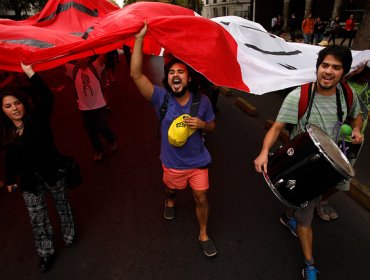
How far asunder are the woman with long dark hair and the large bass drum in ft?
6.53

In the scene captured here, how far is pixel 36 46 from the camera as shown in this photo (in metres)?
2.42

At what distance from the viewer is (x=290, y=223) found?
3057 mm

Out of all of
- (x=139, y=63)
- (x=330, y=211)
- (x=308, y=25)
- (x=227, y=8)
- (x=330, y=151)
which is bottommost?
(x=227, y=8)

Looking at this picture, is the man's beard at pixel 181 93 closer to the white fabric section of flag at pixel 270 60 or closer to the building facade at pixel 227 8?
the white fabric section of flag at pixel 270 60

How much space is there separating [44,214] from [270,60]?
303 cm

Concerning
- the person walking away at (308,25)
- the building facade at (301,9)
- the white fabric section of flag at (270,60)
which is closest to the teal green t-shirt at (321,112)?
the white fabric section of flag at (270,60)

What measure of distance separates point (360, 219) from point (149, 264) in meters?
2.48

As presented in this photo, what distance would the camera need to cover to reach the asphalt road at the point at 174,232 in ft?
8.74

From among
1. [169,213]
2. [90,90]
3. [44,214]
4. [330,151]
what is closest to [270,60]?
[330,151]

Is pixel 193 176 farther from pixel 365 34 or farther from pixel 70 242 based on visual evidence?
pixel 365 34

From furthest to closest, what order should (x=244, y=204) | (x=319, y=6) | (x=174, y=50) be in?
(x=319, y=6), (x=244, y=204), (x=174, y=50)

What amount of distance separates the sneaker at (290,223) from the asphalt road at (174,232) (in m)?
0.06

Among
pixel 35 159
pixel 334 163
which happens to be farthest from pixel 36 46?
pixel 334 163

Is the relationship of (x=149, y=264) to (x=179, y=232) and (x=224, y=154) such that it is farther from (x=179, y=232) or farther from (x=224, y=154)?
(x=224, y=154)
